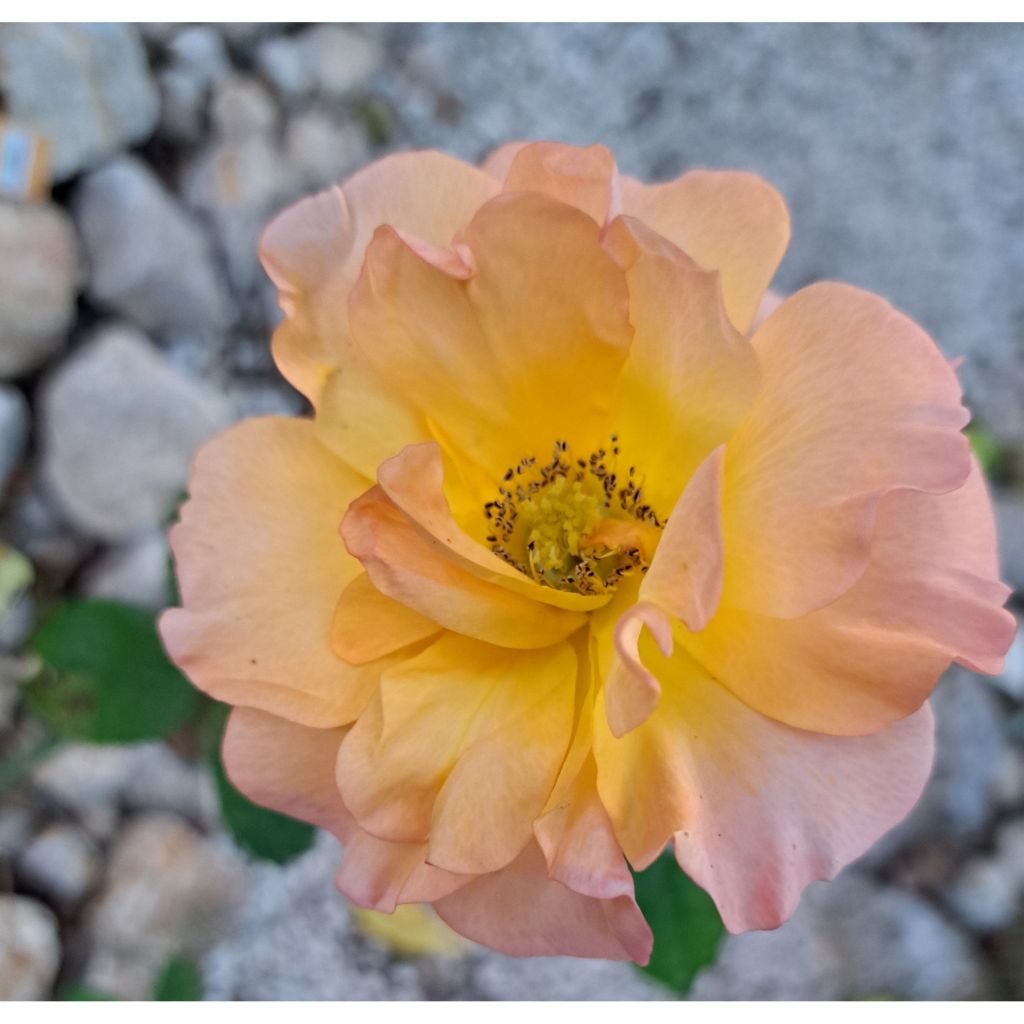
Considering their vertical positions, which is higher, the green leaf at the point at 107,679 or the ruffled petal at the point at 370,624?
the ruffled petal at the point at 370,624

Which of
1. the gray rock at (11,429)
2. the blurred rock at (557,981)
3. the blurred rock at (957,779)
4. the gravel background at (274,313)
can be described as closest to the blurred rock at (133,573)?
the gravel background at (274,313)

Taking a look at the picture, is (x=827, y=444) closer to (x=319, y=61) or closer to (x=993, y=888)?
(x=993, y=888)

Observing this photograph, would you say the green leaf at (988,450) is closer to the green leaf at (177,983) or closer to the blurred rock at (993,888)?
the blurred rock at (993,888)

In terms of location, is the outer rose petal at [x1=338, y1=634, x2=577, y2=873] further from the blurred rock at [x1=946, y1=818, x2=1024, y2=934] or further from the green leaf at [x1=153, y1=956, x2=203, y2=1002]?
the blurred rock at [x1=946, y1=818, x2=1024, y2=934]

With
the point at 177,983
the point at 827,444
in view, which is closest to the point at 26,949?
the point at 177,983

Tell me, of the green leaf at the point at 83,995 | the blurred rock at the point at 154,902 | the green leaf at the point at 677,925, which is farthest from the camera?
the blurred rock at the point at 154,902

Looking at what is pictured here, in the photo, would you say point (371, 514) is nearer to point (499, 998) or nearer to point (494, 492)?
point (494, 492)

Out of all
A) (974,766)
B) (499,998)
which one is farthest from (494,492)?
(974,766)
